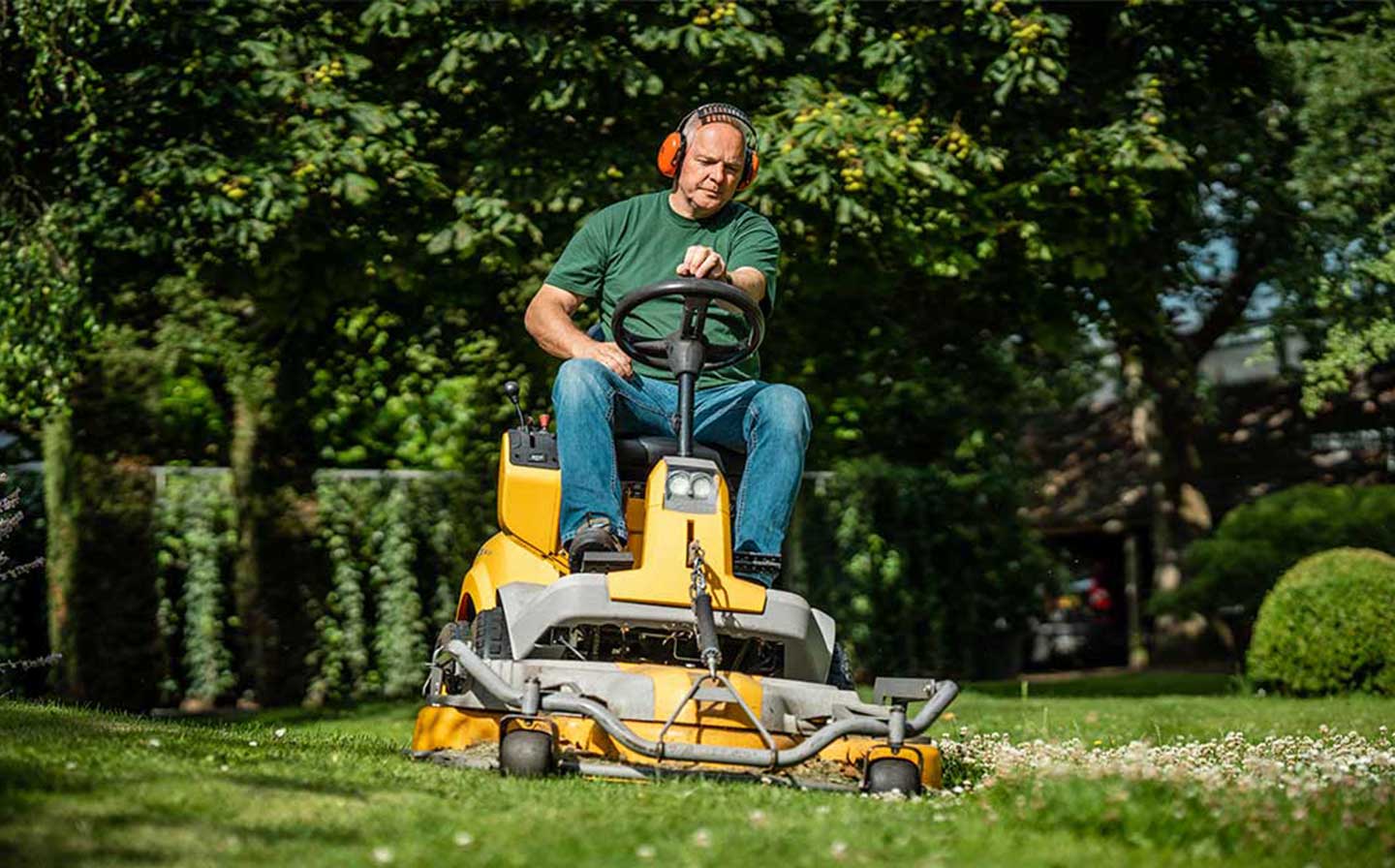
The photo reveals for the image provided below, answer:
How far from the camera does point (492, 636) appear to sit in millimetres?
5383

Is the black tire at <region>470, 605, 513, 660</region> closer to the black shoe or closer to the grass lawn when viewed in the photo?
the black shoe

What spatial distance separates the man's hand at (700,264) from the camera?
17.8ft

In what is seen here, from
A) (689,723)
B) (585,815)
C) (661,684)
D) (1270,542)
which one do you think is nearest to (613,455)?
(661,684)

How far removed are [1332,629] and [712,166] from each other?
25.2 ft

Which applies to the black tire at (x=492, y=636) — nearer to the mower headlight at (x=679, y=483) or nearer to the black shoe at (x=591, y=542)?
the black shoe at (x=591, y=542)

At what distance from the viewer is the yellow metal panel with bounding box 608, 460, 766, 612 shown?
4969mm

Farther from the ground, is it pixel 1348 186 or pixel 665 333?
pixel 1348 186

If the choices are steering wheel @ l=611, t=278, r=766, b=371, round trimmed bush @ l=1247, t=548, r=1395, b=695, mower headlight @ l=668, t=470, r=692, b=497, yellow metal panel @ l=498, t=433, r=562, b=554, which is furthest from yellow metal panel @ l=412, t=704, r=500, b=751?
round trimmed bush @ l=1247, t=548, r=1395, b=695

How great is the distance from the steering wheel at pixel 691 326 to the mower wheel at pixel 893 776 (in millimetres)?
1375

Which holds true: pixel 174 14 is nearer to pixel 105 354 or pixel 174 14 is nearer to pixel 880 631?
pixel 105 354

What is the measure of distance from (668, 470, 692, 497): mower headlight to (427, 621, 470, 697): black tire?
103cm

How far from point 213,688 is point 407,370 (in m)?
2.75

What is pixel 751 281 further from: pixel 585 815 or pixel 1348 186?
pixel 1348 186

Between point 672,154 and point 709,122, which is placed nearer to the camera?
point 709,122
